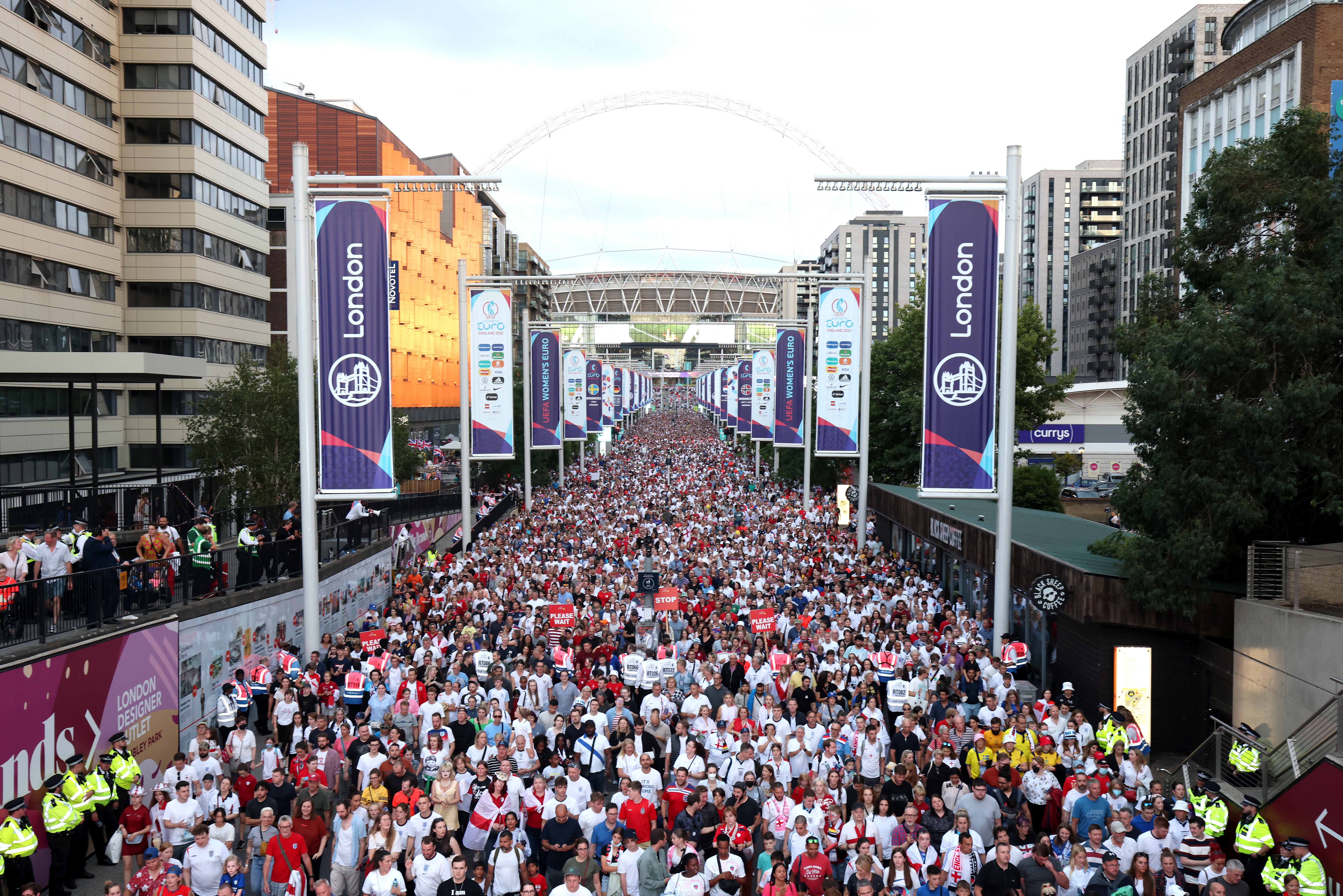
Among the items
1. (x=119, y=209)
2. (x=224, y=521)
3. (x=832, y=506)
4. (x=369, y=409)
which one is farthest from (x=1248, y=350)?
(x=119, y=209)

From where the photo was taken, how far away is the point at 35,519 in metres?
20.2

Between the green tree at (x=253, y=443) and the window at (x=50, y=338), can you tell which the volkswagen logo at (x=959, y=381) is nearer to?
the green tree at (x=253, y=443)

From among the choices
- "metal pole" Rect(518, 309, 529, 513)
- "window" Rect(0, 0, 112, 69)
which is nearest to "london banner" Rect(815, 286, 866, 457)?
"metal pole" Rect(518, 309, 529, 513)

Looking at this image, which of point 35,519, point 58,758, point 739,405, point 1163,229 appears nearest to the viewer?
point 58,758

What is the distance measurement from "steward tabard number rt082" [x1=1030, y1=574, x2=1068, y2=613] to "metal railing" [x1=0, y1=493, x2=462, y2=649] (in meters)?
11.9

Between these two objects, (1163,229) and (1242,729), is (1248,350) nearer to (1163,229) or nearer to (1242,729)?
(1242,729)

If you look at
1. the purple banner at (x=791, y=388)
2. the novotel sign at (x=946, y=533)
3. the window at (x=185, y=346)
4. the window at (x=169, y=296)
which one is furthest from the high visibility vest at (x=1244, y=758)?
the window at (x=169, y=296)

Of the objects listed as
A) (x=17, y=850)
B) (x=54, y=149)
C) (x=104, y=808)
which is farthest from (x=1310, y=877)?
(x=54, y=149)

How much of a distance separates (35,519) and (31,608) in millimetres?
8517

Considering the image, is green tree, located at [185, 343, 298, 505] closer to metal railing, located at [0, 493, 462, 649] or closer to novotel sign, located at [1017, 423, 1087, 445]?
metal railing, located at [0, 493, 462, 649]

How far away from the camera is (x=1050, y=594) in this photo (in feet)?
56.5

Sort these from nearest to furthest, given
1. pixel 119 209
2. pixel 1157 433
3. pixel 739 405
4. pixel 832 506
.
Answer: pixel 1157 433 → pixel 832 506 → pixel 119 209 → pixel 739 405

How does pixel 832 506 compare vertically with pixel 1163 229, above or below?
below

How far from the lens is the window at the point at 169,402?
43.6m
